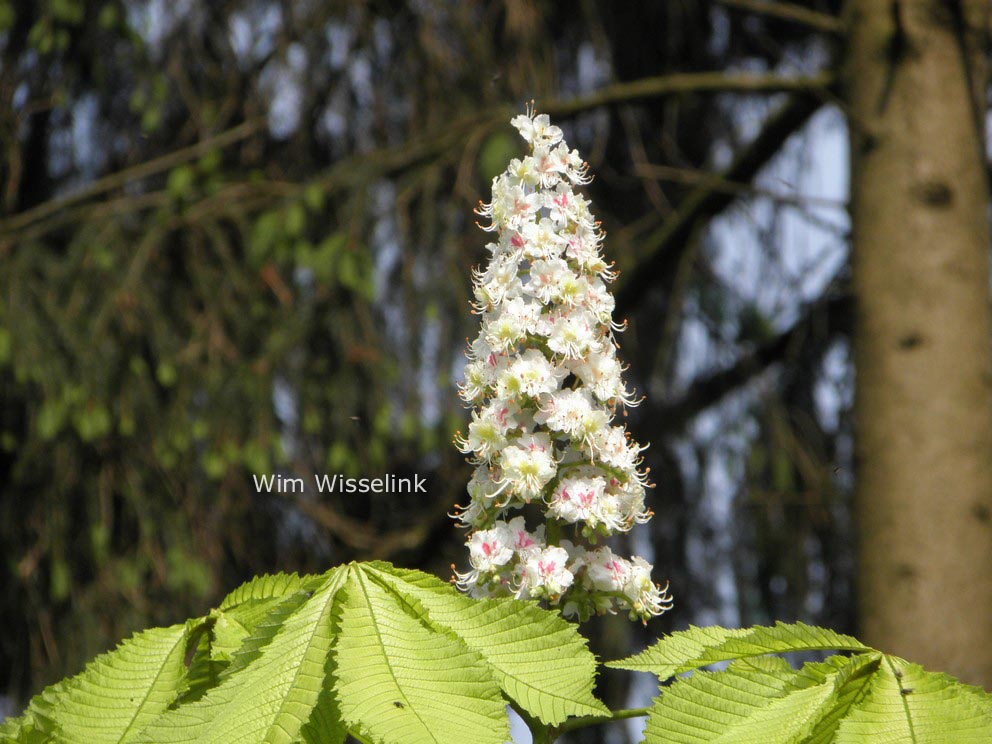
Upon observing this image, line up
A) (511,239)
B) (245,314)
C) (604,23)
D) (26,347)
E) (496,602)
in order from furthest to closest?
(604,23), (245,314), (26,347), (511,239), (496,602)

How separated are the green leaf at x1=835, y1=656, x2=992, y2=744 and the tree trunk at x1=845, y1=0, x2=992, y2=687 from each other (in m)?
1.50

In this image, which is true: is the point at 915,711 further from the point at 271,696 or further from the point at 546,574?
the point at 271,696

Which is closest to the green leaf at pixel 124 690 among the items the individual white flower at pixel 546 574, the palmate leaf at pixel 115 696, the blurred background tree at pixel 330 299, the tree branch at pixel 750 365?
the palmate leaf at pixel 115 696

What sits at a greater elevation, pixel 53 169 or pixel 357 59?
pixel 357 59

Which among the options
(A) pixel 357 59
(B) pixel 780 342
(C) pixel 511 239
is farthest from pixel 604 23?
(C) pixel 511 239

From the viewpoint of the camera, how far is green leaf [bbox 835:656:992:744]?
2.61 feet

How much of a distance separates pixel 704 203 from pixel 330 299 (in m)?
0.98

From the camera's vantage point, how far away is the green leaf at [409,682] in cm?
74

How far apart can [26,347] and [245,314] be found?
56 centimetres

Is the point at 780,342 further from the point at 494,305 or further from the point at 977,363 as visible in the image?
the point at 494,305

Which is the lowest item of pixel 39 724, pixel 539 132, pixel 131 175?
pixel 39 724

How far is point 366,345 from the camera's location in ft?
10.2

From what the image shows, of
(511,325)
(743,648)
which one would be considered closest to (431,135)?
(511,325)

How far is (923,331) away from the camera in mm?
2365
